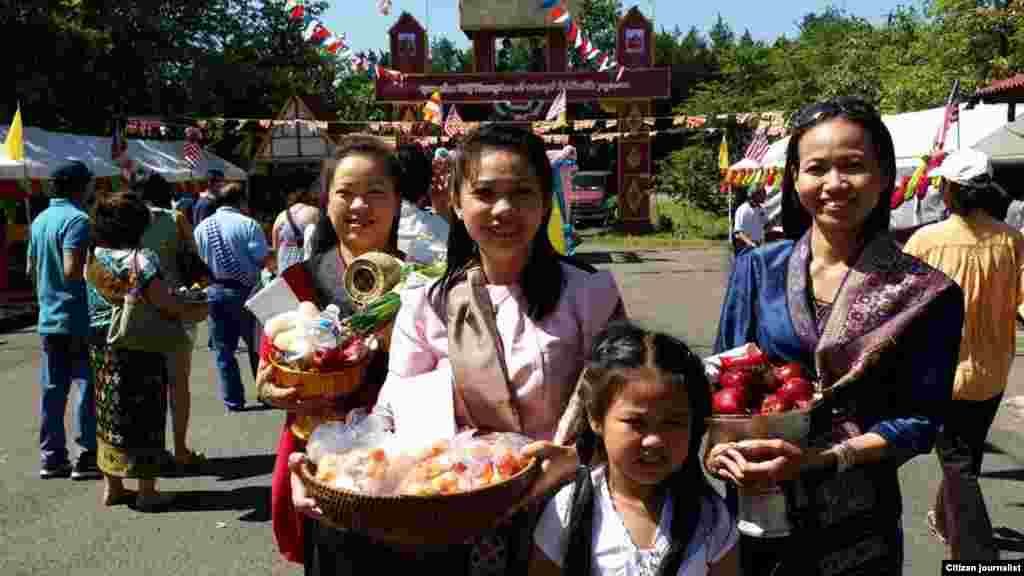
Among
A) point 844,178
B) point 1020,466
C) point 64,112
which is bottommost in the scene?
point 1020,466

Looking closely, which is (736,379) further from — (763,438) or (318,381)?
(318,381)

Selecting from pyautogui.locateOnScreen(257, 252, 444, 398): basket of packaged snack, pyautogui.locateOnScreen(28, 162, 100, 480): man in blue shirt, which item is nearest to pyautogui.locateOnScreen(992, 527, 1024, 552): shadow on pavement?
pyautogui.locateOnScreen(257, 252, 444, 398): basket of packaged snack

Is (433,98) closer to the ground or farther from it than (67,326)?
farther from it

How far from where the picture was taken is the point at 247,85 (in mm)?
27641

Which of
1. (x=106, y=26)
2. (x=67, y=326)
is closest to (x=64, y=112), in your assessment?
(x=106, y=26)

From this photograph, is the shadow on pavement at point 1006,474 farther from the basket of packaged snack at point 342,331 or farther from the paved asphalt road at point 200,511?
the basket of packaged snack at point 342,331

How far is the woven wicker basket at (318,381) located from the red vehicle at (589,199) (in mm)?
30964

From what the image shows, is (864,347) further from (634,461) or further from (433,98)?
(433,98)

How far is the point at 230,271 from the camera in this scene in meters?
7.89

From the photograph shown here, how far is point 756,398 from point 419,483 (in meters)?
0.76

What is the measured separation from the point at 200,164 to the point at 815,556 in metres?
20.9

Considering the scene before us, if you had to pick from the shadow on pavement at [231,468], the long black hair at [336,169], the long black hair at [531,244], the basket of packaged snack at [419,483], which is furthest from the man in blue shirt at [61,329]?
the basket of packaged snack at [419,483]

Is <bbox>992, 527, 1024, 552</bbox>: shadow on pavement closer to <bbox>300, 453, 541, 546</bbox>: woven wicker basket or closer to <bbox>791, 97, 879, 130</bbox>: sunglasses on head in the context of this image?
<bbox>791, 97, 879, 130</bbox>: sunglasses on head

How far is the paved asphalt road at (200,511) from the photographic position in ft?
15.5
